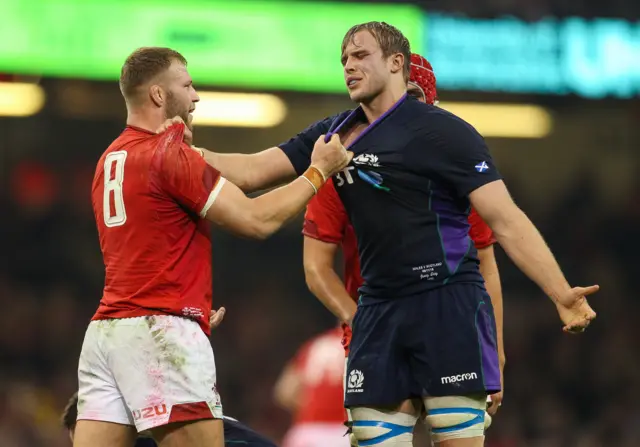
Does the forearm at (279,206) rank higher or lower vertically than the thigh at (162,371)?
higher

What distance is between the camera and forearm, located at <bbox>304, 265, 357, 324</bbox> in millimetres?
5039

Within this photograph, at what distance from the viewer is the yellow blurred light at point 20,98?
10828mm

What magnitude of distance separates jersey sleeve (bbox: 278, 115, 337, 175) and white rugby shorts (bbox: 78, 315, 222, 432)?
0.88 meters

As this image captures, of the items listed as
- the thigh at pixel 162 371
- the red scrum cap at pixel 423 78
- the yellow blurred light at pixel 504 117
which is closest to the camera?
the thigh at pixel 162 371

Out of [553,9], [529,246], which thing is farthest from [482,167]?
[553,9]

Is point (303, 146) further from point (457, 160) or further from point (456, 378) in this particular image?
point (456, 378)

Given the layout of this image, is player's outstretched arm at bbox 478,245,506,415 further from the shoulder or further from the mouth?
the mouth

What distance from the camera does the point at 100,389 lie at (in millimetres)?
4355

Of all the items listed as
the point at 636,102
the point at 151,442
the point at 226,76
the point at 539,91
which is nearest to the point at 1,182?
the point at 226,76

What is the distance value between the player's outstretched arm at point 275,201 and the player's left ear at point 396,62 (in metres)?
0.34

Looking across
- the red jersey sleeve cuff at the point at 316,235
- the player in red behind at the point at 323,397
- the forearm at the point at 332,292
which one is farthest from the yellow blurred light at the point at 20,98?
the forearm at the point at 332,292

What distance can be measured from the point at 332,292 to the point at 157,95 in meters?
1.16

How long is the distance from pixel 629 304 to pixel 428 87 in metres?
9.60

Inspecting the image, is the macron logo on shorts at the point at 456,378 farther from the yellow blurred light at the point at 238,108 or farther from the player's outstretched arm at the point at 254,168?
the yellow blurred light at the point at 238,108
